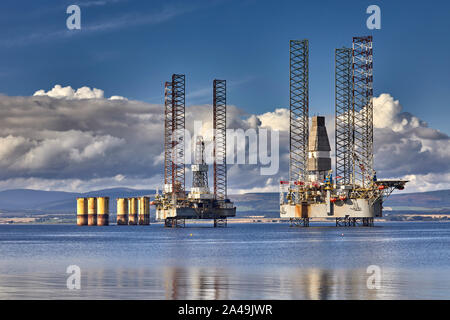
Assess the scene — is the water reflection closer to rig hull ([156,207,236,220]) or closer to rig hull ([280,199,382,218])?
rig hull ([280,199,382,218])

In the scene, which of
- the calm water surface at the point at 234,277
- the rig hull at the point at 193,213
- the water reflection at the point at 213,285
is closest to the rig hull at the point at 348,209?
the rig hull at the point at 193,213

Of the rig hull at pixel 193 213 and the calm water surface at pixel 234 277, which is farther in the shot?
the rig hull at pixel 193 213

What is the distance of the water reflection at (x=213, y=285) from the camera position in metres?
34.6

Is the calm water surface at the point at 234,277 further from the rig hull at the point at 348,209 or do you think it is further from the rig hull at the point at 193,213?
the rig hull at the point at 193,213

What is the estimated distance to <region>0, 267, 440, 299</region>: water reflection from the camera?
34594 millimetres

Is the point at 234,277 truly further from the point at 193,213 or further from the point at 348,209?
the point at 193,213

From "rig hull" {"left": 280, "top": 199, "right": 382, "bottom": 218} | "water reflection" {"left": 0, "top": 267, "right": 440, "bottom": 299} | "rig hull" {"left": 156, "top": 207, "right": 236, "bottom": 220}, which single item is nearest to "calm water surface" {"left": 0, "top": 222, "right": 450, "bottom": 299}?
"water reflection" {"left": 0, "top": 267, "right": 440, "bottom": 299}

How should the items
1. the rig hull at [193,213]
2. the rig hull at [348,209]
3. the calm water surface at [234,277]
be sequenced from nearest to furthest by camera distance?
the calm water surface at [234,277] < the rig hull at [348,209] < the rig hull at [193,213]

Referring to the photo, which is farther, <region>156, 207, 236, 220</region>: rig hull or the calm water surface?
<region>156, 207, 236, 220</region>: rig hull

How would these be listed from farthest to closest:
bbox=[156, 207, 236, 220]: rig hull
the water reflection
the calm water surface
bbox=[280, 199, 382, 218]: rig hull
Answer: bbox=[156, 207, 236, 220]: rig hull → bbox=[280, 199, 382, 218]: rig hull → the calm water surface → the water reflection
